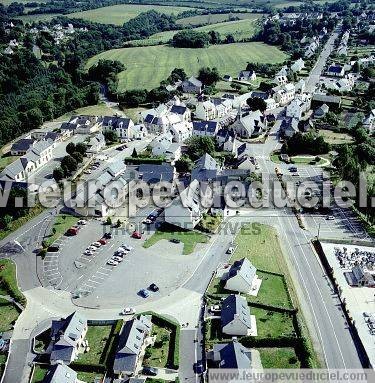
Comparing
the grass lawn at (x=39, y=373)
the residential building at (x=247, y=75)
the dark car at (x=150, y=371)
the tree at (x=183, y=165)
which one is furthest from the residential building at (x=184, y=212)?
the residential building at (x=247, y=75)

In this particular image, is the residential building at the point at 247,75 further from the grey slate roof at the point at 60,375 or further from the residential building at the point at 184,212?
the grey slate roof at the point at 60,375

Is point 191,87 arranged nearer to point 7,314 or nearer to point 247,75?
point 247,75

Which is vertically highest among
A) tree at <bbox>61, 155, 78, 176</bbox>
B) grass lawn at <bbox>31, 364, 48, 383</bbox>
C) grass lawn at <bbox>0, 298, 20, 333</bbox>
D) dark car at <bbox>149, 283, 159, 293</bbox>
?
tree at <bbox>61, 155, 78, 176</bbox>

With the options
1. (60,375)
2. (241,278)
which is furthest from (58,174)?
(60,375)

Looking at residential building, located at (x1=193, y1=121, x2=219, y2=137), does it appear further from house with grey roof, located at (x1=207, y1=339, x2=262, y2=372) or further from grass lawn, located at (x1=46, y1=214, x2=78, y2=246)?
house with grey roof, located at (x1=207, y1=339, x2=262, y2=372)

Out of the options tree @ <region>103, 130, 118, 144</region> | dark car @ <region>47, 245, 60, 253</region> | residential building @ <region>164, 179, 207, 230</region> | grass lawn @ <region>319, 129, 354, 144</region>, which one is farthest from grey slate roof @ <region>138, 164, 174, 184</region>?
grass lawn @ <region>319, 129, 354, 144</region>

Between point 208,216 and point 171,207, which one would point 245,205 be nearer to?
point 208,216

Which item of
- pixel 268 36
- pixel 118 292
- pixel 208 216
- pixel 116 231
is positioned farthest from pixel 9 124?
pixel 268 36
